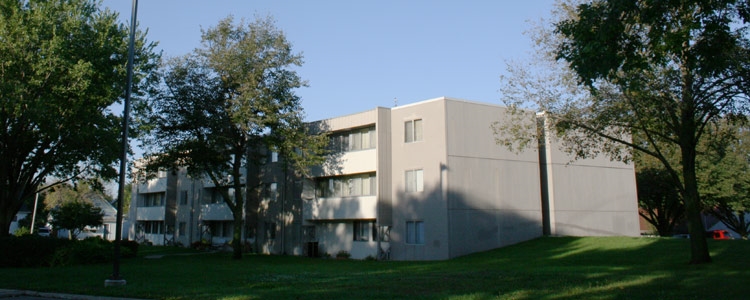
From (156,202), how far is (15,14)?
39.5 meters

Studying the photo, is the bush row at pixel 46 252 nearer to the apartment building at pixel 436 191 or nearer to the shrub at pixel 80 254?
the shrub at pixel 80 254

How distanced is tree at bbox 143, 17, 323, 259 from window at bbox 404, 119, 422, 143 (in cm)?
507

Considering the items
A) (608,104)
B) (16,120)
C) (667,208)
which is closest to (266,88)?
(16,120)

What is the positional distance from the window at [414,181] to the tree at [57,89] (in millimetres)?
14867

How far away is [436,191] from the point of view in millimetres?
31969

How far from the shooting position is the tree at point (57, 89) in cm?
2545

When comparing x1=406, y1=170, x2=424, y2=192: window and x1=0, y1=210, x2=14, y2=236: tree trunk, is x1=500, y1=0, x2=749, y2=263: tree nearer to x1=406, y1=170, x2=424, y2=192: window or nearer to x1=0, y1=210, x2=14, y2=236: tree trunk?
x1=406, y1=170, x2=424, y2=192: window

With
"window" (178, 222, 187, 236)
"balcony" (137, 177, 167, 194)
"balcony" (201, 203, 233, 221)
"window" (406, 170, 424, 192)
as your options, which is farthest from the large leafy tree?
"balcony" (137, 177, 167, 194)

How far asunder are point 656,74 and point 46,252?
27.9m

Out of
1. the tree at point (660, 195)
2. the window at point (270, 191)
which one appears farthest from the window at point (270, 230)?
the tree at point (660, 195)

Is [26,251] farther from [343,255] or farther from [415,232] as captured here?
[415,232]

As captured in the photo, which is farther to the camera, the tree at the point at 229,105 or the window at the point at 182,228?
the window at the point at 182,228

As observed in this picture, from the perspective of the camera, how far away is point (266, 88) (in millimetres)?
34844

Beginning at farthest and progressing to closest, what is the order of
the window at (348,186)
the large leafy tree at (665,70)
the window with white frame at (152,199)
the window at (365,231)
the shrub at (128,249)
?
the window with white frame at (152,199), the window at (348,186), the window at (365,231), the shrub at (128,249), the large leafy tree at (665,70)
